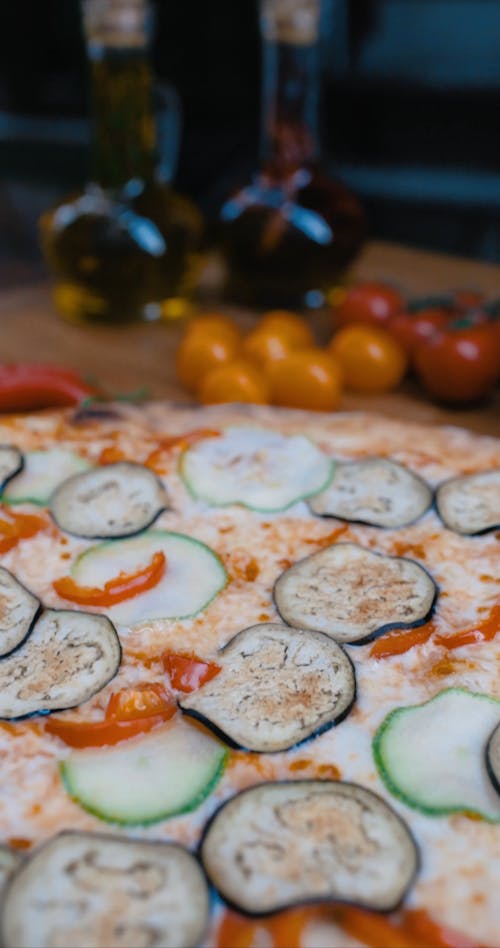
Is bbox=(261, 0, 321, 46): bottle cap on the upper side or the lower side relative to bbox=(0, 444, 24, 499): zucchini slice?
upper

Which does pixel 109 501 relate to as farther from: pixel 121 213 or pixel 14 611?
pixel 121 213

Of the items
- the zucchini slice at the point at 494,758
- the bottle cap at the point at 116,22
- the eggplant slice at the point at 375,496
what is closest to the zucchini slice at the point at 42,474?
the eggplant slice at the point at 375,496

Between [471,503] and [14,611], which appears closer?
[14,611]

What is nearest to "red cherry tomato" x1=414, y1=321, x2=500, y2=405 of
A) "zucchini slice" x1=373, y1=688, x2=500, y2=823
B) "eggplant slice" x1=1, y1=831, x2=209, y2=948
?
"zucchini slice" x1=373, y1=688, x2=500, y2=823

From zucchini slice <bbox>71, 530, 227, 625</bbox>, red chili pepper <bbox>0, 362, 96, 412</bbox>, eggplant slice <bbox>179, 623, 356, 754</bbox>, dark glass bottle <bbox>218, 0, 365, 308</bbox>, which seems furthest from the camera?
dark glass bottle <bbox>218, 0, 365, 308</bbox>

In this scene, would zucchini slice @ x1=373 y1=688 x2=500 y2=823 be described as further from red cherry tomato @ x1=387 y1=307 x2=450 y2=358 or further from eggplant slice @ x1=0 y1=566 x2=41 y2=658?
red cherry tomato @ x1=387 y1=307 x2=450 y2=358

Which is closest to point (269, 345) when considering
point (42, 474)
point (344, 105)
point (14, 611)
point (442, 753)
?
point (42, 474)

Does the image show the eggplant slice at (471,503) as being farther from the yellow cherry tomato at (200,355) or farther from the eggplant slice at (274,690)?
the yellow cherry tomato at (200,355)
